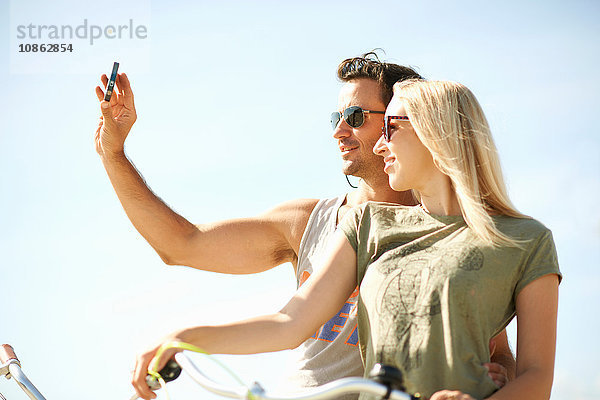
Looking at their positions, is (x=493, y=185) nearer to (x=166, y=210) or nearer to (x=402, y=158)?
(x=402, y=158)

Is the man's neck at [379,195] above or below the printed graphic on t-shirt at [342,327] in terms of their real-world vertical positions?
above

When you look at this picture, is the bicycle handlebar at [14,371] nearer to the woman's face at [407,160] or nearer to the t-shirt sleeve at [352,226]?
the t-shirt sleeve at [352,226]

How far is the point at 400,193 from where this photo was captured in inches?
192

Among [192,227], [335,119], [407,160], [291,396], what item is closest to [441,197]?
[407,160]

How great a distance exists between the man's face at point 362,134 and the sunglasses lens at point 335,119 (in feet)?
0.11

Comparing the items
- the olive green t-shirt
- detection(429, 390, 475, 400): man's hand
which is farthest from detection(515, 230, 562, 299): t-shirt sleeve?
detection(429, 390, 475, 400): man's hand

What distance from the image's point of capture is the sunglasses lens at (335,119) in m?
5.08

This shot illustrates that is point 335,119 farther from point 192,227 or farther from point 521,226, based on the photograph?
point 521,226

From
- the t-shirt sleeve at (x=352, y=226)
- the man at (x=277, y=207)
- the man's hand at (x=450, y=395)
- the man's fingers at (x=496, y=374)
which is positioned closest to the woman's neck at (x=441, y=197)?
the t-shirt sleeve at (x=352, y=226)

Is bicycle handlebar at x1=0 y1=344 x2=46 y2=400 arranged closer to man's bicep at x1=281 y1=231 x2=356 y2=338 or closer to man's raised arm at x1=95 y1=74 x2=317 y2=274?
man's bicep at x1=281 y1=231 x2=356 y2=338

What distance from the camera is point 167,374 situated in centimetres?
249

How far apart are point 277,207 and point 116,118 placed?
1.28 m

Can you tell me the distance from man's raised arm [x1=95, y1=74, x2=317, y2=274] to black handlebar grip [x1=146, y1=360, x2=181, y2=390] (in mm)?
2465

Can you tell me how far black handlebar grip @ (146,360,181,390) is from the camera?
246 centimetres
